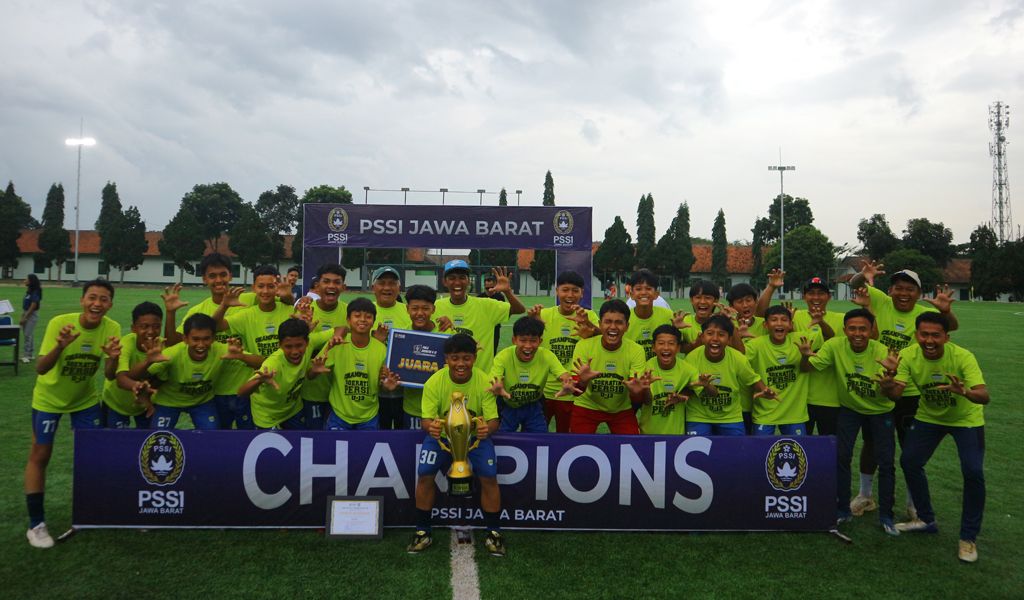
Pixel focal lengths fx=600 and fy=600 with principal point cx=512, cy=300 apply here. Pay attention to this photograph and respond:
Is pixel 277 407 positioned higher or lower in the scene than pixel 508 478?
higher

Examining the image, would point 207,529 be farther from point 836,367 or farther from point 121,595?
point 836,367

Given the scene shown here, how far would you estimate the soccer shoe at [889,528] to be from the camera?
5348mm

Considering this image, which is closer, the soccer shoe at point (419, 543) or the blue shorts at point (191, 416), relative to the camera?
the soccer shoe at point (419, 543)

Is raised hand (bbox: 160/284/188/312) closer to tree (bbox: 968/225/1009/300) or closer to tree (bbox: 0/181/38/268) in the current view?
tree (bbox: 0/181/38/268)

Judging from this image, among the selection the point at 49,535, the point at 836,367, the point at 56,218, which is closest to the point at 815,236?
the point at 836,367

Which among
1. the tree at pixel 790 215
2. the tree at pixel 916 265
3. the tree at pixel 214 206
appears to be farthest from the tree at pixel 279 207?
the tree at pixel 916 265

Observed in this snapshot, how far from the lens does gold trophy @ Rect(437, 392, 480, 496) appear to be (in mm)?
4344

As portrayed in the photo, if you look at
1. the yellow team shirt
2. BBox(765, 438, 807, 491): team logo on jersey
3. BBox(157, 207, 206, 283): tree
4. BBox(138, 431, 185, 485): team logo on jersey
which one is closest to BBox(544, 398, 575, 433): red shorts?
BBox(765, 438, 807, 491): team logo on jersey

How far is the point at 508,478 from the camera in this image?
518cm

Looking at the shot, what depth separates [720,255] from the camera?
69.6 m

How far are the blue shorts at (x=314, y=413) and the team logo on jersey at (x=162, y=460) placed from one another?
3.64 ft

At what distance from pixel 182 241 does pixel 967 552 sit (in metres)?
68.9

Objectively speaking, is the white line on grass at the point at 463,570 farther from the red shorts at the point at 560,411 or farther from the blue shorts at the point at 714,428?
the blue shorts at the point at 714,428

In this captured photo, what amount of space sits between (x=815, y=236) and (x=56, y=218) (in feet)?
303
